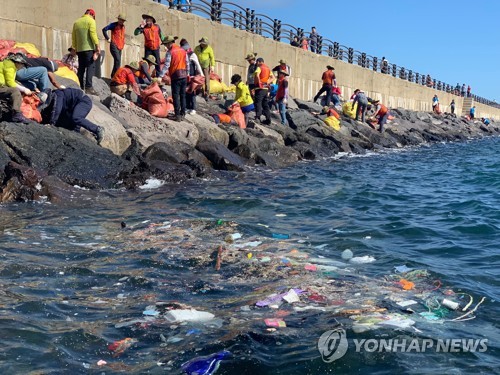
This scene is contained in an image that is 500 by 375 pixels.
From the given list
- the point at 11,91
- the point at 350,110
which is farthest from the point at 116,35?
the point at 350,110

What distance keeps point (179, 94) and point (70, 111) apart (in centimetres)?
292

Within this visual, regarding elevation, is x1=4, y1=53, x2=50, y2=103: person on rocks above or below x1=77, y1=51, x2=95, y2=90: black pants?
below

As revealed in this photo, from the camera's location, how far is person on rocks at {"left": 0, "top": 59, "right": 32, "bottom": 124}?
9.48 metres

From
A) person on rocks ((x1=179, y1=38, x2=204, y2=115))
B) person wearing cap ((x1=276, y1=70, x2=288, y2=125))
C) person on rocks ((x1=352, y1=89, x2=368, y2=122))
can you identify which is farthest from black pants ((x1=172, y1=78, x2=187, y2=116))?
person on rocks ((x1=352, y1=89, x2=368, y2=122))

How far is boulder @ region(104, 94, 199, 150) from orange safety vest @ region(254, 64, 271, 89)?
4.25 m

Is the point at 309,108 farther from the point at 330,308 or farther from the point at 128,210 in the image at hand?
the point at 330,308

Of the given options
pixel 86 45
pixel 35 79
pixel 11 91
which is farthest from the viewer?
pixel 86 45

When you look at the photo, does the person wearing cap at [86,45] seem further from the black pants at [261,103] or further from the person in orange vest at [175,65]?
the black pants at [261,103]

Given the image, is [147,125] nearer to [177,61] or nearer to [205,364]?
[177,61]

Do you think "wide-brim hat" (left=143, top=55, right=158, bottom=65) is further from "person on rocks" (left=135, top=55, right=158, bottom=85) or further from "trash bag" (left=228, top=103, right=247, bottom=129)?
"trash bag" (left=228, top=103, right=247, bottom=129)

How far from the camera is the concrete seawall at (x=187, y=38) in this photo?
46.9ft

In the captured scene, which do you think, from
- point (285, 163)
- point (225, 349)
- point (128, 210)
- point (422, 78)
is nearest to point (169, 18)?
point (285, 163)

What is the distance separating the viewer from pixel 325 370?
3.32m

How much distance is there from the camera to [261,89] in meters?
16.7
